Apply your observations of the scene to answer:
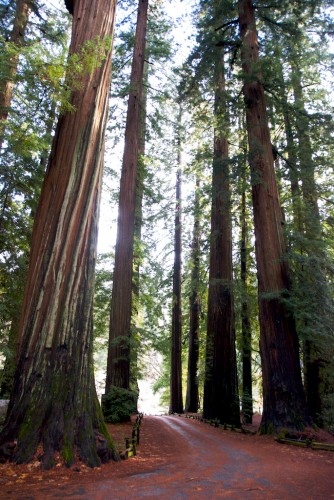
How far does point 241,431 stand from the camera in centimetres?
956

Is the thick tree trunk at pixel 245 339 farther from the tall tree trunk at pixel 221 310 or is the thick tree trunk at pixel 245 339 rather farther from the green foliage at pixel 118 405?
the green foliage at pixel 118 405

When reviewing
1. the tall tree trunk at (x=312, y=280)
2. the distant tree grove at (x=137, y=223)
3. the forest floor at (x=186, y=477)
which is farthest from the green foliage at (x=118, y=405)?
the tall tree trunk at (x=312, y=280)

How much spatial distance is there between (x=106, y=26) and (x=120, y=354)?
7.71 metres

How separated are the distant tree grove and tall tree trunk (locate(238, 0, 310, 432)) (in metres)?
0.04

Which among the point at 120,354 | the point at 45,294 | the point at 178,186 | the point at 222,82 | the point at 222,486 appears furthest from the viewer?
the point at 178,186

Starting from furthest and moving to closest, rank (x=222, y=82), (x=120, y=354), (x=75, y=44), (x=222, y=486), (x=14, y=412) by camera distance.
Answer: (x=222, y=82), (x=120, y=354), (x=75, y=44), (x=14, y=412), (x=222, y=486)

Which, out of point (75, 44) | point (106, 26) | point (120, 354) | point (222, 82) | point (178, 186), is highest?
point (178, 186)

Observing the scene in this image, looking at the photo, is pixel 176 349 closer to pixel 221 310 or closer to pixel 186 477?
pixel 221 310

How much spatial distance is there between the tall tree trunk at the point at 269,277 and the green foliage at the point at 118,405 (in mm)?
3398

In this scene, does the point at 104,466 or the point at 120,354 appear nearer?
the point at 104,466

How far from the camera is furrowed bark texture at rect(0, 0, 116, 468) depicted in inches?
169

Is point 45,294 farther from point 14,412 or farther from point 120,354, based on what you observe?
point 120,354

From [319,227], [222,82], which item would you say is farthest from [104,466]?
[222,82]

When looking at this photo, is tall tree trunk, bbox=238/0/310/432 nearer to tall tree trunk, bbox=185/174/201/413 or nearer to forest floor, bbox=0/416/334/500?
forest floor, bbox=0/416/334/500
